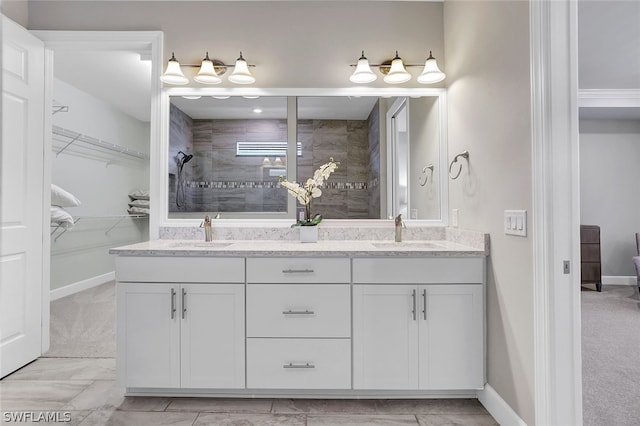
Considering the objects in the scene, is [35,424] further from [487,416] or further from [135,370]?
[487,416]

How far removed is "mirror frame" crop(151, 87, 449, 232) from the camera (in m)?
2.36

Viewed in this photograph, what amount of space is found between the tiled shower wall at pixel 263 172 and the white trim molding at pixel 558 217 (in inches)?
45.0

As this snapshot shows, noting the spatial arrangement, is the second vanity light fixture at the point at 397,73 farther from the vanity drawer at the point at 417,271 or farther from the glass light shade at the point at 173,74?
the vanity drawer at the point at 417,271

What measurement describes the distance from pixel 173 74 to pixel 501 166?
2097 millimetres

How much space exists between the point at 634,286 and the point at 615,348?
292cm

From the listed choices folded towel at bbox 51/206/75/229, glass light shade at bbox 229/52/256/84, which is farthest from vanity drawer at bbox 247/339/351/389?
folded towel at bbox 51/206/75/229

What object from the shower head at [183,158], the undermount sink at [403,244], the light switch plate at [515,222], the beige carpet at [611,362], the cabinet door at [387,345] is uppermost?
the shower head at [183,158]

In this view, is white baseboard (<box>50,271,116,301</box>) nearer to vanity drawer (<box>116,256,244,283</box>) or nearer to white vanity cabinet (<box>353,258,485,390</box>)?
vanity drawer (<box>116,256,244,283</box>)

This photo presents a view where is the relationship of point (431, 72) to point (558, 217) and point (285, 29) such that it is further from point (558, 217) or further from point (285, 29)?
point (558, 217)

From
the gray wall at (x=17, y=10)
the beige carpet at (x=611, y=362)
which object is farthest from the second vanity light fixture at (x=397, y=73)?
the gray wall at (x=17, y=10)

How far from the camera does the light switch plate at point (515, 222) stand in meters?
1.49

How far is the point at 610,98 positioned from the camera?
426 centimetres

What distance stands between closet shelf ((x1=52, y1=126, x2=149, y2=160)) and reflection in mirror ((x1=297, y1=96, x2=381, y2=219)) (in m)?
2.96

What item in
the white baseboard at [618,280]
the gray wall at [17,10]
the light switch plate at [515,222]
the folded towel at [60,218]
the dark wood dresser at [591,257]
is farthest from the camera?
the white baseboard at [618,280]
